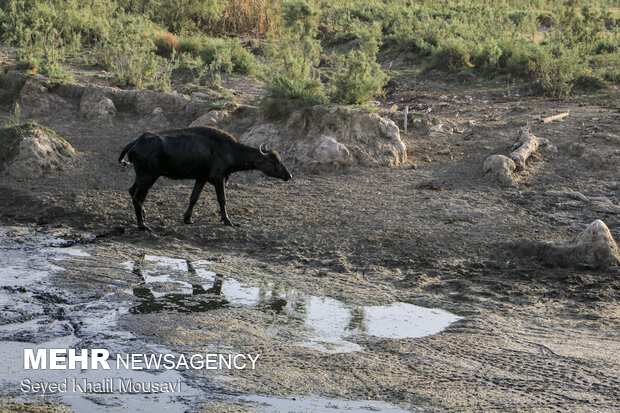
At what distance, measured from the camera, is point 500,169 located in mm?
10852

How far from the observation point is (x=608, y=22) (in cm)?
2519

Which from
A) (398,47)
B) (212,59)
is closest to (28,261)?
(212,59)

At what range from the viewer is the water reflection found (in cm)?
651

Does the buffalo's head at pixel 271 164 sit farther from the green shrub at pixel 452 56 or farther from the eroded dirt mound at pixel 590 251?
the green shrub at pixel 452 56

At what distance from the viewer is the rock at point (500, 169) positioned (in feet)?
35.3

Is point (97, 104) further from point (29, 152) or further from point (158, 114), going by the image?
point (29, 152)

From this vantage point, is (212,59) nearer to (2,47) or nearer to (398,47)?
(2,47)

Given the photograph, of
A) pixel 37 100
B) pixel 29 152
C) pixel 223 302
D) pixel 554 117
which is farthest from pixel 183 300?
pixel 554 117

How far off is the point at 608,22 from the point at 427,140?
15.4 meters

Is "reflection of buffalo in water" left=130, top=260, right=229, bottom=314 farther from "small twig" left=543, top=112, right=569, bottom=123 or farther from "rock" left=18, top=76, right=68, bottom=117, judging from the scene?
"small twig" left=543, top=112, right=569, bottom=123

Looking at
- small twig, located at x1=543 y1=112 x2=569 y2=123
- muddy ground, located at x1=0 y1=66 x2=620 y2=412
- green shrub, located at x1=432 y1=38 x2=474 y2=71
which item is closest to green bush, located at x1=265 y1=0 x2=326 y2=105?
muddy ground, located at x1=0 y1=66 x2=620 y2=412

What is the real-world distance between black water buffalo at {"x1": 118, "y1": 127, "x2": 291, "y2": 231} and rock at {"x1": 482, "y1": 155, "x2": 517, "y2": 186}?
10.9 ft

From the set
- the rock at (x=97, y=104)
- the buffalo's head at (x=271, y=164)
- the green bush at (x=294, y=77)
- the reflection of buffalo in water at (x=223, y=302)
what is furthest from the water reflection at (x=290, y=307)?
the rock at (x=97, y=104)

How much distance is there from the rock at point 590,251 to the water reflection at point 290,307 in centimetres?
184
